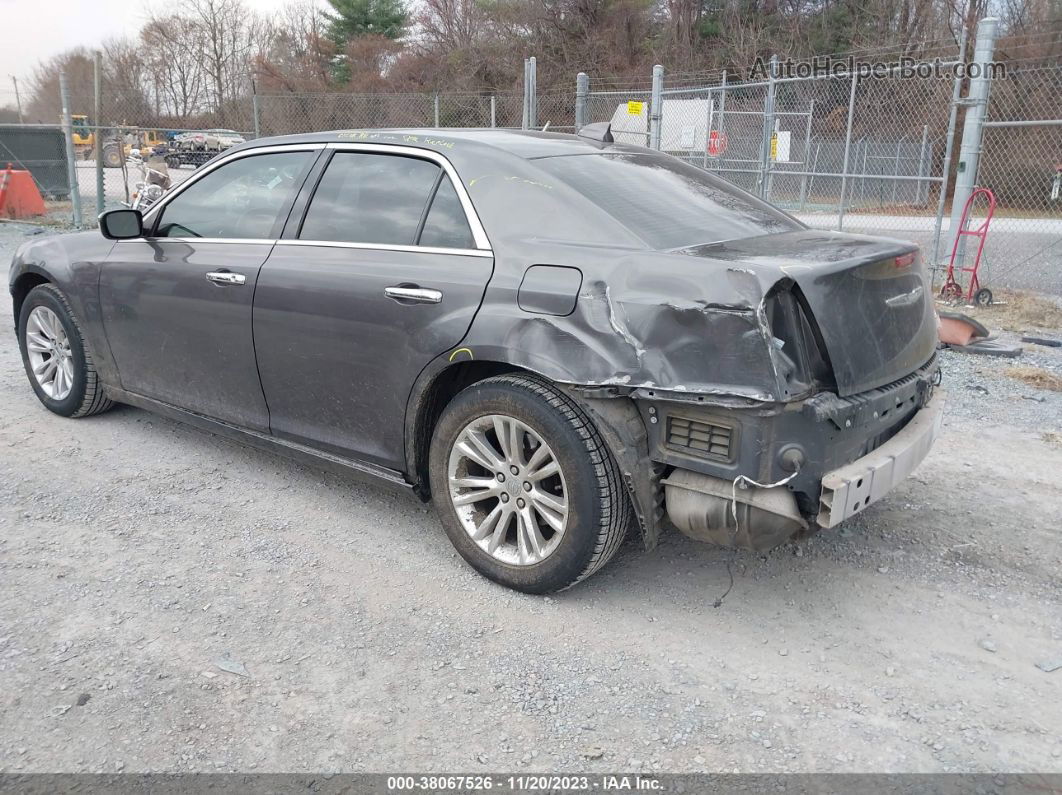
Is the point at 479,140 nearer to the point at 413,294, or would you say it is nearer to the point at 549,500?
the point at 413,294

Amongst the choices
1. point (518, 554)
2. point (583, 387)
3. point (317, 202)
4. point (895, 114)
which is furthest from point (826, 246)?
point (895, 114)

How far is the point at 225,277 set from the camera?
4.13m

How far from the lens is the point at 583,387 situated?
3.00 m

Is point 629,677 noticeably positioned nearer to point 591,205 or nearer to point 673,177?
point 591,205

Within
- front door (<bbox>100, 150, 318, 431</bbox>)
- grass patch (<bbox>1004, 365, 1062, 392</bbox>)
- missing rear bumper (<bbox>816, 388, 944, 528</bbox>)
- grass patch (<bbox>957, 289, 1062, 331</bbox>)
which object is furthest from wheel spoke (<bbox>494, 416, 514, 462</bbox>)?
grass patch (<bbox>957, 289, 1062, 331</bbox>)

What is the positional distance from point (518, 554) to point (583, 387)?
79 cm

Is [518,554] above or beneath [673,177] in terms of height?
beneath

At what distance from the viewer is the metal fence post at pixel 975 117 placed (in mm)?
8695

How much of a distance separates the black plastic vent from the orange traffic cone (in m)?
17.4

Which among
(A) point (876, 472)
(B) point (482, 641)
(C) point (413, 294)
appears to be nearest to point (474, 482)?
(B) point (482, 641)

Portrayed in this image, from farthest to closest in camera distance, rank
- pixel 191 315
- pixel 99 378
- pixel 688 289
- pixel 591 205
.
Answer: pixel 99 378
pixel 191 315
pixel 591 205
pixel 688 289

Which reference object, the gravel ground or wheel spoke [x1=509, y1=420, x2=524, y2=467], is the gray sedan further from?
the gravel ground

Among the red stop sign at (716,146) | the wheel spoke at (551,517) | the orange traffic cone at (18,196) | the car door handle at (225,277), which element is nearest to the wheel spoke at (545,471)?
the wheel spoke at (551,517)

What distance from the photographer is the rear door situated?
344 centimetres
